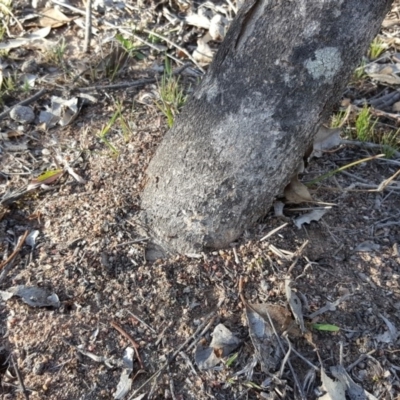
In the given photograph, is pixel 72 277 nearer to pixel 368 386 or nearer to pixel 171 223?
pixel 171 223

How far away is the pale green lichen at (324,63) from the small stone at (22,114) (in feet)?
4.07

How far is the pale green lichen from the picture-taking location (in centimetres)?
160

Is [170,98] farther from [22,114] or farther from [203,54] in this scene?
[22,114]

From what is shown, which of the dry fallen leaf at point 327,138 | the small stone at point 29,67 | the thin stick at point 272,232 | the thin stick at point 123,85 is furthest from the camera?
the small stone at point 29,67

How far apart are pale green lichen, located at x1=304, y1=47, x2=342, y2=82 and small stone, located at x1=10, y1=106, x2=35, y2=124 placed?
124 centimetres

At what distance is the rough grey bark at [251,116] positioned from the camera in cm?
160

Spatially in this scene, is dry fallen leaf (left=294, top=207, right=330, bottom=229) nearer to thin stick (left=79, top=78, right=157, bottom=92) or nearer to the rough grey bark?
the rough grey bark

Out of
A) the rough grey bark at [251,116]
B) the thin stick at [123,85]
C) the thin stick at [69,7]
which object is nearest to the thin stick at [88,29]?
→ the thin stick at [69,7]

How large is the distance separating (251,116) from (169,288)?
56 centimetres

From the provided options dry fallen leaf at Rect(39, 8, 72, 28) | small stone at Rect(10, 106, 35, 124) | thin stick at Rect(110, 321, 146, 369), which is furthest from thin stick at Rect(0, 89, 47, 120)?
thin stick at Rect(110, 321, 146, 369)

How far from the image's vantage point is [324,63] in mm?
1613

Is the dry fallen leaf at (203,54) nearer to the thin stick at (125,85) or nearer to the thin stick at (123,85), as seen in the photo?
the thin stick at (125,85)

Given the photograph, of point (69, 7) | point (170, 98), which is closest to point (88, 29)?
point (69, 7)

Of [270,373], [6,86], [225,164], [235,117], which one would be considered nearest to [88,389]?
[270,373]
